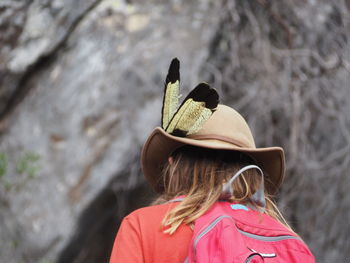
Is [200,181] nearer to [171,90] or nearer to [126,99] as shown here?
[171,90]

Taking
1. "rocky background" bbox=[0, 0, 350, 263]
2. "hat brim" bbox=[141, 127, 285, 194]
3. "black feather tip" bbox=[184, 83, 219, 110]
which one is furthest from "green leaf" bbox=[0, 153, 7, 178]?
"black feather tip" bbox=[184, 83, 219, 110]

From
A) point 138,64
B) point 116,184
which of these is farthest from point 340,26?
point 116,184

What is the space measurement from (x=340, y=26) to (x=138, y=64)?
1.44m

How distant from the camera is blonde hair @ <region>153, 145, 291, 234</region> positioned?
148 cm

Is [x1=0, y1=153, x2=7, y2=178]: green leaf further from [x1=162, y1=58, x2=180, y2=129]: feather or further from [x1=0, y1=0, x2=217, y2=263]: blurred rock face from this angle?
[x1=162, y1=58, x2=180, y2=129]: feather

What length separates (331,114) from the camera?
367cm

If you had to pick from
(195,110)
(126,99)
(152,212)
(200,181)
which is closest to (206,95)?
(195,110)

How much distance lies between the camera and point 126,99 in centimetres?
370

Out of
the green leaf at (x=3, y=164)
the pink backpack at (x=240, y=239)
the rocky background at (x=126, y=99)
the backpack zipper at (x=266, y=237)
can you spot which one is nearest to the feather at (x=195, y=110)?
the pink backpack at (x=240, y=239)

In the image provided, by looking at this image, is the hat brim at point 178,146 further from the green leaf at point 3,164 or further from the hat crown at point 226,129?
the green leaf at point 3,164

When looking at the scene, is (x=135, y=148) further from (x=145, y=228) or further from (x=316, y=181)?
(x=145, y=228)

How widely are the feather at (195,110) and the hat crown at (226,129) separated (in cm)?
5

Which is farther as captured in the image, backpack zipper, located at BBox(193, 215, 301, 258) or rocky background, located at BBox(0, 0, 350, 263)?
rocky background, located at BBox(0, 0, 350, 263)

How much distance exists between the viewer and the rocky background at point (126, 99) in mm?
3484
